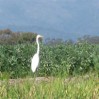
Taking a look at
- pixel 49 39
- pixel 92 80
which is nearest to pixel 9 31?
pixel 49 39

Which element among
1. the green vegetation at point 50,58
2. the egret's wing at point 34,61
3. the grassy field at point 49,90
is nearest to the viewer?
the grassy field at point 49,90

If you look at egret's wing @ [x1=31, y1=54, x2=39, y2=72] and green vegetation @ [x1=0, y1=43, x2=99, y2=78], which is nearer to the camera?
egret's wing @ [x1=31, y1=54, x2=39, y2=72]

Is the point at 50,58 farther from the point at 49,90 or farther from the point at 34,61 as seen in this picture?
the point at 49,90

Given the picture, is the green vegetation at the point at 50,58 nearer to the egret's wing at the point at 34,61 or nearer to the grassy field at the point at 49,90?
the egret's wing at the point at 34,61

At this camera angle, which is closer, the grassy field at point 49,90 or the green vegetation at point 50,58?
the grassy field at point 49,90

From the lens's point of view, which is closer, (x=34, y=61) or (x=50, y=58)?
(x=34, y=61)

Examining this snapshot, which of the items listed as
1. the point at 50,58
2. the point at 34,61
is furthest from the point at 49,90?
the point at 50,58

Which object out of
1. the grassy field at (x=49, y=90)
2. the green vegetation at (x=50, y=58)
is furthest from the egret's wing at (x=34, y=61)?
the grassy field at (x=49, y=90)

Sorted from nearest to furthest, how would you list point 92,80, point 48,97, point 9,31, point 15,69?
point 48,97 < point 92,80 < point 15,69 < point 9,31

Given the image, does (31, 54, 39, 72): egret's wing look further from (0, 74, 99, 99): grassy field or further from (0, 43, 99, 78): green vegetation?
(0, 74, 99, 99): grassy field

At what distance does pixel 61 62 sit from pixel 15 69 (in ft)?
4.90

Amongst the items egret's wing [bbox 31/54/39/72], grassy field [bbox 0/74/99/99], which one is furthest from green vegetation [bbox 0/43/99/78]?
grassy field [bbox 0/74/99/99]

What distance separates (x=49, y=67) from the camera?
16.3m

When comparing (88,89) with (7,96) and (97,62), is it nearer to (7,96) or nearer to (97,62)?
(7,96)
